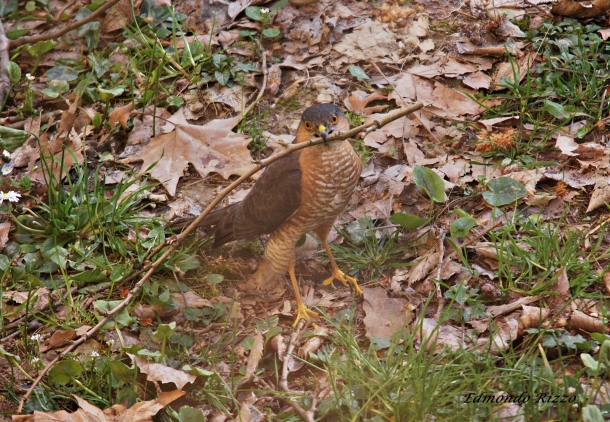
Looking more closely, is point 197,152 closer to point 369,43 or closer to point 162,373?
point 369,43

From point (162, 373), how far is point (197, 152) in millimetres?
2436

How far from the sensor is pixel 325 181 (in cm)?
454

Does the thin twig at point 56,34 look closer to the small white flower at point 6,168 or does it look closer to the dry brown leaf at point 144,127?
the dry brown leaf at point 144,127

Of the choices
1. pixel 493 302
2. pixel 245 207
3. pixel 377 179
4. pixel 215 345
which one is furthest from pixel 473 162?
pixel 215 345

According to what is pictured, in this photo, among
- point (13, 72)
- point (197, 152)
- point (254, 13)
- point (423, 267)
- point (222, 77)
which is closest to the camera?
point (423, 267)

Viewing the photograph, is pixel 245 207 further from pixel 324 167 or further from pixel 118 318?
pixel 118 318

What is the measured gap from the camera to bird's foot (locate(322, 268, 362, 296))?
4969 millimetres

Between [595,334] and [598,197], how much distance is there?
1448 mm

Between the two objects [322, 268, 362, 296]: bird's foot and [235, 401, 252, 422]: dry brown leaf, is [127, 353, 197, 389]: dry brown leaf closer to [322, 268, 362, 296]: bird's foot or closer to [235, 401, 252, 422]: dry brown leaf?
[235, 401, 252, 422]: dry brown leaf

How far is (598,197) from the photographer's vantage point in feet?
16.0

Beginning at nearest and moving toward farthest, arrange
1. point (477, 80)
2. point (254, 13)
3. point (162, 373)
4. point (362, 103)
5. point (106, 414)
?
point (106, 414), point (162, 373), point (477, 80), point (362, 103), point (254, 13)

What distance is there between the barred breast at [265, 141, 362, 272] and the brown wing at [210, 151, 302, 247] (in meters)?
0.07

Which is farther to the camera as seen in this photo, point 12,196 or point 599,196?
point 12,196

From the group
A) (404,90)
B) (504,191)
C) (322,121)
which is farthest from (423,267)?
(404,90)
